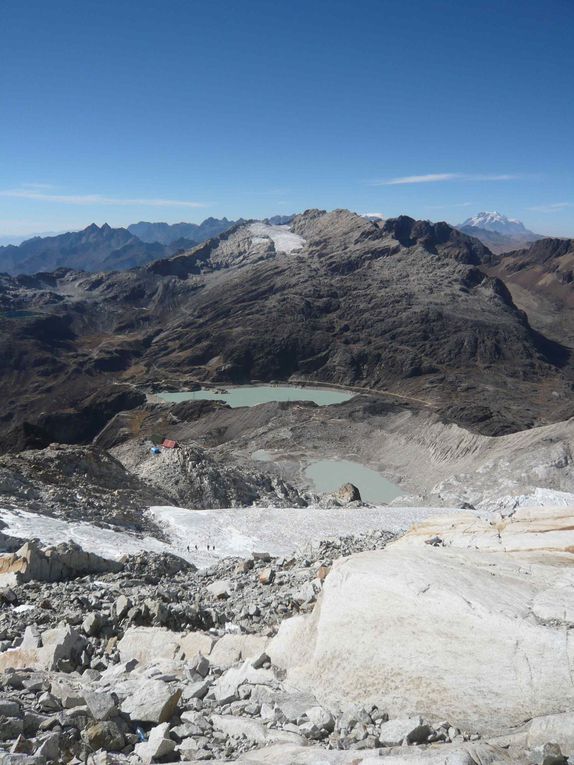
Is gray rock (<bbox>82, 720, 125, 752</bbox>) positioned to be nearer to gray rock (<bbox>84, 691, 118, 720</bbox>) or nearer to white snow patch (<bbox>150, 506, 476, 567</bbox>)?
gray rock (<bbox>84, 691, 118, 720</bbox>)

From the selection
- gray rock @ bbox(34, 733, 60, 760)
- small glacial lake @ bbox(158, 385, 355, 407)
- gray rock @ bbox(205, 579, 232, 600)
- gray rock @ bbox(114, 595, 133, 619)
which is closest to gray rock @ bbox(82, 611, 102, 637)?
gray rock @ bbox(114, 595, 133, 619)

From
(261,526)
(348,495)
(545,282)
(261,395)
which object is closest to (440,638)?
(261,526)

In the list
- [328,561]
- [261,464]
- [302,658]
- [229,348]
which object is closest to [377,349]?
[229,348]

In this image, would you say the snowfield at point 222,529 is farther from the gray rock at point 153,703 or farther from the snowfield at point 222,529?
the gray rock at point 153,703

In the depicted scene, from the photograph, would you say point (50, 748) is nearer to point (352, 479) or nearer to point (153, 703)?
point (153, 703)

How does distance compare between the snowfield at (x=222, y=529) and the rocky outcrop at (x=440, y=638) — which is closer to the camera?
the rocky outcrop at (x=440, y=638)

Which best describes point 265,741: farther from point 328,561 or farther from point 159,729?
point 328,561

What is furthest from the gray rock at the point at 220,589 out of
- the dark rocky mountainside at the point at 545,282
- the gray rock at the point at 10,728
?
the dark rocky mountainside at the point at 545,282
